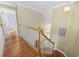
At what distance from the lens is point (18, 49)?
979 millimetres

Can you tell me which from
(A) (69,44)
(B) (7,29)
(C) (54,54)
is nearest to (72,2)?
(A) (69,44)

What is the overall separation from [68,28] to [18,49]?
1.48ft

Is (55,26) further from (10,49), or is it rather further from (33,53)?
(10,49)

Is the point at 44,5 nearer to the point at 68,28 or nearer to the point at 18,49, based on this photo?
the point at 68,28

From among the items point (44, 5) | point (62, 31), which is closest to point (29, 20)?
point (44, 5)

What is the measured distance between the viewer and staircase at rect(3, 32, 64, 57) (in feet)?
3.17

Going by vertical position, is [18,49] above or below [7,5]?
below

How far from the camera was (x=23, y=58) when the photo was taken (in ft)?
3.27

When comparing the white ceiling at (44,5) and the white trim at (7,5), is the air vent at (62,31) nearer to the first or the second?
the white ceiling at (44,5)

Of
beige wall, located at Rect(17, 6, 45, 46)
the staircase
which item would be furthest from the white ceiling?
the staircase

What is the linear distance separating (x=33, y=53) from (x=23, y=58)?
98 mm

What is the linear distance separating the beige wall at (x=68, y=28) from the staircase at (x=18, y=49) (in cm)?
8

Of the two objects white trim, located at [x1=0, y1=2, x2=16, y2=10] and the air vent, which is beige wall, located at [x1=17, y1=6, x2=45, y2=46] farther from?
the air vent

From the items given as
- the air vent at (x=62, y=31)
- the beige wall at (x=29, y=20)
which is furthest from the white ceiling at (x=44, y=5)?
the air vent at (x=62, y=31)
